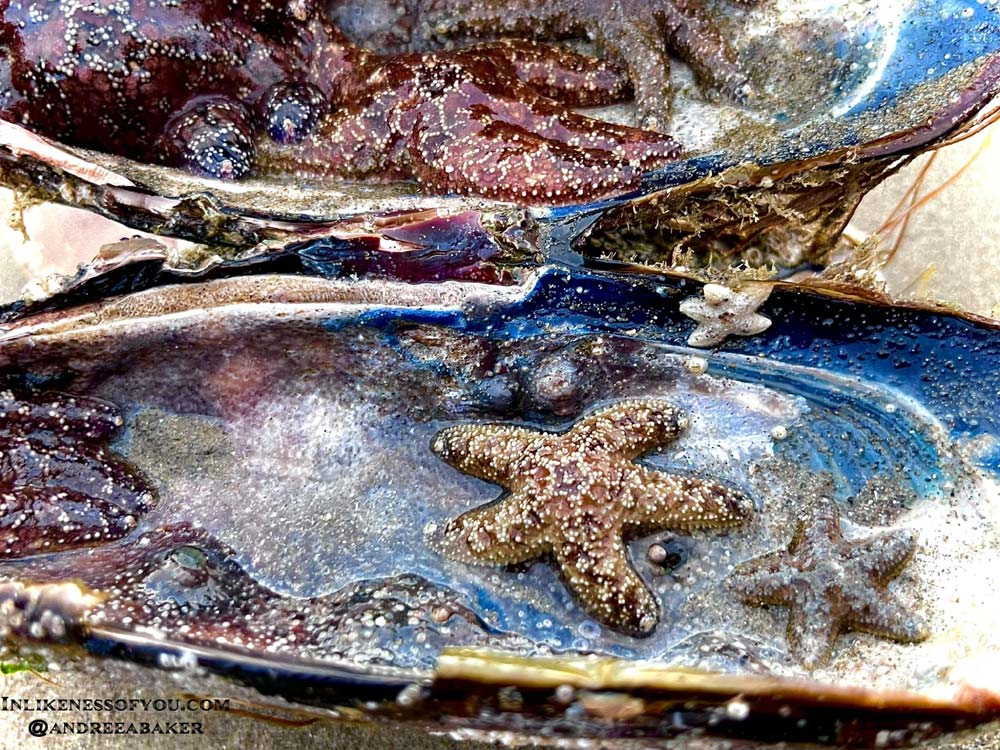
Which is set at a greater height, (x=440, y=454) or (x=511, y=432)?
(x=511, y=432)

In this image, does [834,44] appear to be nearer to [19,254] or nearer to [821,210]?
[821,210]

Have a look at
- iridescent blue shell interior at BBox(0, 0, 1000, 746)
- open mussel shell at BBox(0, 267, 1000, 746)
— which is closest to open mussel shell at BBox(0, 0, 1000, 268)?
iridescent blue shell interior at BBox(0, 0, 1000, 746)

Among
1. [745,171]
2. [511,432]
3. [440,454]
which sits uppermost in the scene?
[745,171]

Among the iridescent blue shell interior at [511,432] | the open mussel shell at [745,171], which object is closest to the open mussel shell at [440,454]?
the iridescent blue shell interior at [511,432]

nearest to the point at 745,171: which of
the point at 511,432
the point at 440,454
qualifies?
the point at 511,432

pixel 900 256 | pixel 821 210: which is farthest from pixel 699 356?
pixel 900 256

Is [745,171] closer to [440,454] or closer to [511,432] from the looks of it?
[511,432]
